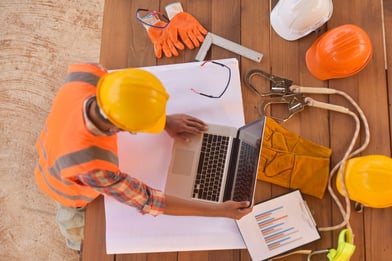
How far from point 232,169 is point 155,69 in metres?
0.34

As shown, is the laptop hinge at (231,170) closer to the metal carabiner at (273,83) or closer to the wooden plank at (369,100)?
the metal carabiner at (273,83)

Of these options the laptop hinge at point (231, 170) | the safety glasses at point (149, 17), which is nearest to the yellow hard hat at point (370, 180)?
the laptop hinge at point (231, 170)

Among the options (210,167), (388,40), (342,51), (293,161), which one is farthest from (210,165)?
(388,40)

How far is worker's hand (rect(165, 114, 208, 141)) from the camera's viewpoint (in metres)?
0.95

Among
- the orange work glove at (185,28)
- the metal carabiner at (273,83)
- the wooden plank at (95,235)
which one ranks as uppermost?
the orange work glove at (185,28)

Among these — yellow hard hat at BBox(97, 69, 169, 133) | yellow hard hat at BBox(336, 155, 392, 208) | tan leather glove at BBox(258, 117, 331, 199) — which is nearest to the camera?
yellow hard hat at BBox(97, 69, 169, 133)

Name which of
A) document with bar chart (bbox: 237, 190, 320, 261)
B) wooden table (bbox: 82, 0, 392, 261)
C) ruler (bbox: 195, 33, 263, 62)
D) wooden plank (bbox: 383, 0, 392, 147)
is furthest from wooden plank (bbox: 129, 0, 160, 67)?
wooden plank (bbox: 383, 0, 392, 147)

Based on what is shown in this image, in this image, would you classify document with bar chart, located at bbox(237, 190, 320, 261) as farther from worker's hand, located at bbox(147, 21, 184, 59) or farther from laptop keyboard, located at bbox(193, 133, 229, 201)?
worker's hand, located at bbox(147, 21, 184, 59)

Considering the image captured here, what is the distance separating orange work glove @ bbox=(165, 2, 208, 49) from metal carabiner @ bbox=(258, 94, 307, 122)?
0.82 feet

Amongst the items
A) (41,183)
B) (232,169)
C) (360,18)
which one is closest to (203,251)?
(232,169)

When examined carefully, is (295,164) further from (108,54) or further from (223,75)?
(108,54)

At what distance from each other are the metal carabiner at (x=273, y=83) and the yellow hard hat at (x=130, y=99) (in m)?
0.37

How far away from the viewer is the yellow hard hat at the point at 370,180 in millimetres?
834

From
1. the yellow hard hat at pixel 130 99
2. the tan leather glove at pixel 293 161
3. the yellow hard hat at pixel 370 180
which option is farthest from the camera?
the tan leather glove at pixel 293 161
